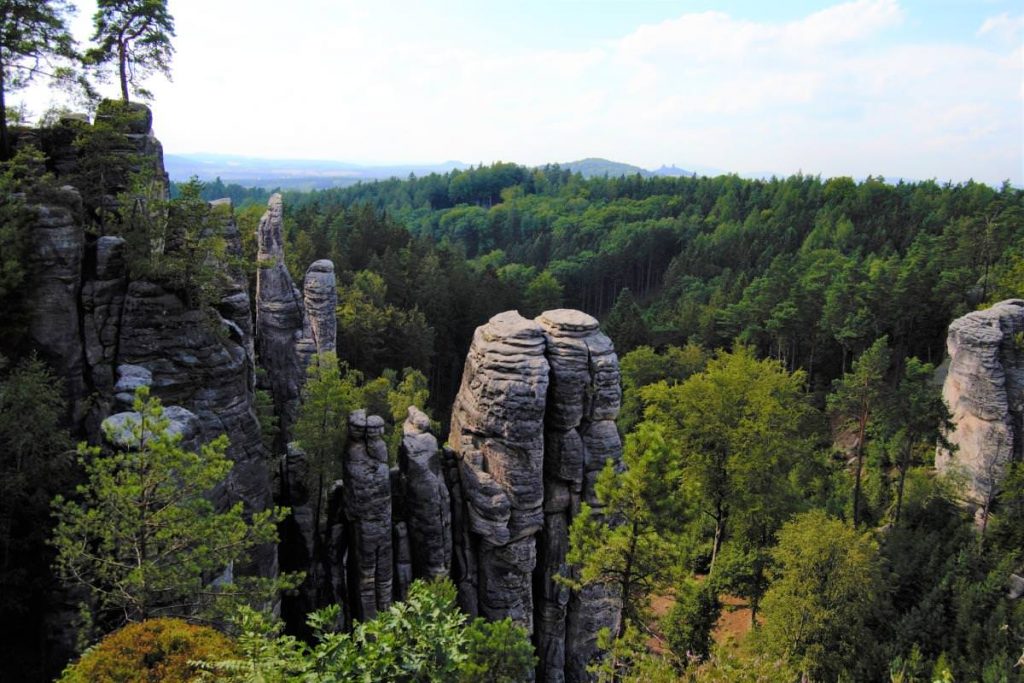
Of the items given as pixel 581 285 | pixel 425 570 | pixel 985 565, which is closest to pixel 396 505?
pixel 425 570

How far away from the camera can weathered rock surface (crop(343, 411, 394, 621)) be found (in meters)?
20.7

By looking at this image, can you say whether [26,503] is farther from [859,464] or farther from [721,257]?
[721,257]

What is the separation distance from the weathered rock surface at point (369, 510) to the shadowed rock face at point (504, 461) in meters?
2.64

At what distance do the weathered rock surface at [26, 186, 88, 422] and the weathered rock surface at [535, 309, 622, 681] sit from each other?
44.4 feet

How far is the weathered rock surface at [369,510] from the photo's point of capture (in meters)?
20.7

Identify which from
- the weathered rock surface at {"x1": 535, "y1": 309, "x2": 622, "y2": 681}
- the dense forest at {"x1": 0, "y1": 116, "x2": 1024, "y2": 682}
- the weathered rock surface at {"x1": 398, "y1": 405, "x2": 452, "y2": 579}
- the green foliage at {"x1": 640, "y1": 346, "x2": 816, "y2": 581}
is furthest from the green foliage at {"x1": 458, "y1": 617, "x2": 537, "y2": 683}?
the green foliage at {"x1": 640, "y1": 346, "x2": 816, "y2": 581}

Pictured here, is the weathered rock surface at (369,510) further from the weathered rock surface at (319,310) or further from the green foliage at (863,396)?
the green foliage at (863,396)

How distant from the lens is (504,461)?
21.4m

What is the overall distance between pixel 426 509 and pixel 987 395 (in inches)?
1269

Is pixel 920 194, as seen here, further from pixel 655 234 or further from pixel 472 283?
pixel 472 283

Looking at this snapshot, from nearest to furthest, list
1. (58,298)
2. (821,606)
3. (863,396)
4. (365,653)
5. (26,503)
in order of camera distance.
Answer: (365,653)
(26,503)
(58,298)
(821,606)
(863,396)

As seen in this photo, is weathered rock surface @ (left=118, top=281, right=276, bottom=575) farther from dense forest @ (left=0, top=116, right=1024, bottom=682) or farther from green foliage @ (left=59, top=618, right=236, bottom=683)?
green foliage @ (left=59, top=618, right=236, bottom=683)

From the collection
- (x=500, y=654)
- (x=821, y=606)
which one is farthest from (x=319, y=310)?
(x=821, y=606)

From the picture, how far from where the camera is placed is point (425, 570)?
70.5 feet
